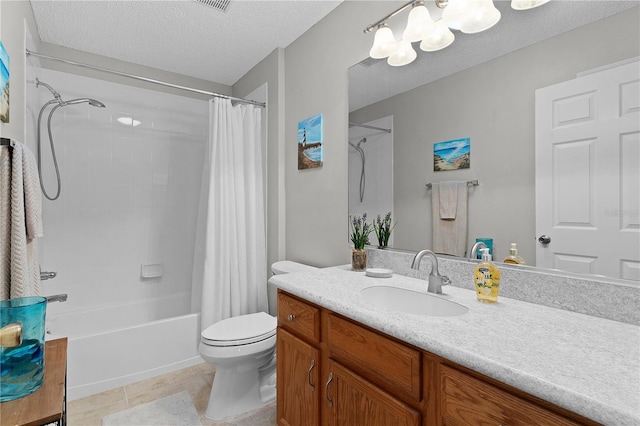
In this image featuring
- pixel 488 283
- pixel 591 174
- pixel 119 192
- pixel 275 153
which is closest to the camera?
pixel 591 174

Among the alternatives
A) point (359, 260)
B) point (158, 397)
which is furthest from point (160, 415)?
point (359, 260)

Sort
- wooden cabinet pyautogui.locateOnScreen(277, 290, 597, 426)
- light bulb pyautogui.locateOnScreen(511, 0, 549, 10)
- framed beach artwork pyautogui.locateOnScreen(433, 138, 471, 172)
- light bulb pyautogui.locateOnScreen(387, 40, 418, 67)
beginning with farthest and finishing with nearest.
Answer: light bulb pyautogui.locateOnScreen(387, 40, 418, 67), framed beach artwork pyautogui.locateOnScreen(433, 138, 471, 172), light bulb pyautogui.locateOnScreen(511, 0, 549, 10), wooden cabinet pyautogui.locateOnScreen(277, 290, 597, 426)

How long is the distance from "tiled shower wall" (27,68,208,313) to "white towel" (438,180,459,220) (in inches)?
96.8

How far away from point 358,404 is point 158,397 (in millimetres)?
1536

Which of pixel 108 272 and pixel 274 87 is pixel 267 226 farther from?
pixel 108 272

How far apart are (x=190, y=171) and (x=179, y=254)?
0.82 meters

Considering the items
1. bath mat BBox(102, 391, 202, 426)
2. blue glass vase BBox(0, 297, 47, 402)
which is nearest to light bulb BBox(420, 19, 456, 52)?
blue glass vase BBox(0, 297, 47, 402)

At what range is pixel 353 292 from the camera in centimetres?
128

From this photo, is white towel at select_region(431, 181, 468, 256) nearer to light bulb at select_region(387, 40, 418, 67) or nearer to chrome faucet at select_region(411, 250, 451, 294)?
chrome faucet at select_region(411, 250, 451, 294)

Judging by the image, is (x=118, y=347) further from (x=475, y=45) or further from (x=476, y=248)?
(x=475, y=45)

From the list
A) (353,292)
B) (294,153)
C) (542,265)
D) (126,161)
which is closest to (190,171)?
(126,161)

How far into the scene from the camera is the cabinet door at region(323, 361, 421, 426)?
93 centimetres

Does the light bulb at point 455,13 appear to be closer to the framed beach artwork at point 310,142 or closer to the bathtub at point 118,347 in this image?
the framed beach artwork at point 310,142

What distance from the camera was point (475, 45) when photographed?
1.34 metres
